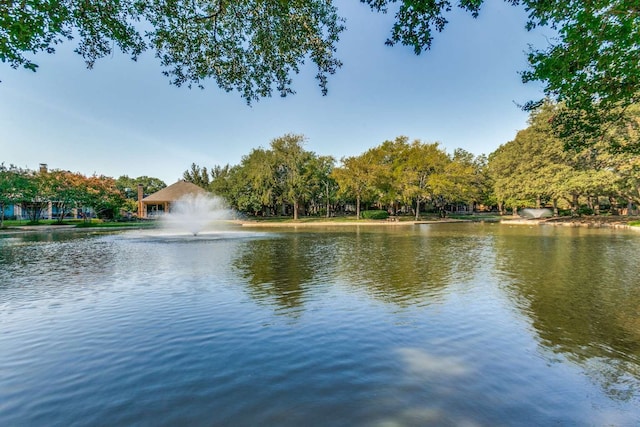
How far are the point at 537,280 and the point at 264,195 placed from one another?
47.6 m

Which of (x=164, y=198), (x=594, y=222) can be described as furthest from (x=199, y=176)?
(x=594, y=222)

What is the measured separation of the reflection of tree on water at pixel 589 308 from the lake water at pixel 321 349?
0.04 meters

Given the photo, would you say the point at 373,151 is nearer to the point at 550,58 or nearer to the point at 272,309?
the point at 550,58

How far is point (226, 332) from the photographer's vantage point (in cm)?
623

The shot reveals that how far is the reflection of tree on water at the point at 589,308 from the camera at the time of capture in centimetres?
489

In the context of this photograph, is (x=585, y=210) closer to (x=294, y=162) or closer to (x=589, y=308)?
(x=294, y=162)

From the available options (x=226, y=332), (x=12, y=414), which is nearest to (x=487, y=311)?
(x=226, y=332)

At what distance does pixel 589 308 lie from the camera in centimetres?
748

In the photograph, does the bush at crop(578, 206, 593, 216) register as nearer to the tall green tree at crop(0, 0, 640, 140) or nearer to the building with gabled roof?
the tall green tree at crop(0, 0, 640, 140)

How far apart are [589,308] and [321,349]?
623 cm

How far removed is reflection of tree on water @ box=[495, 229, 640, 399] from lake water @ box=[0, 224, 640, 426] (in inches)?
1.7

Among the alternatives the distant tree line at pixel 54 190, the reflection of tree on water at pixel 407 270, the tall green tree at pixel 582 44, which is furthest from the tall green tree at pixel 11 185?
the tall green tree at pixel 582 44

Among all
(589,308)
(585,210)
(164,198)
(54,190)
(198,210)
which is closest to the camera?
(589,308)

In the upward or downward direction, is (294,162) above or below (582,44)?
above
